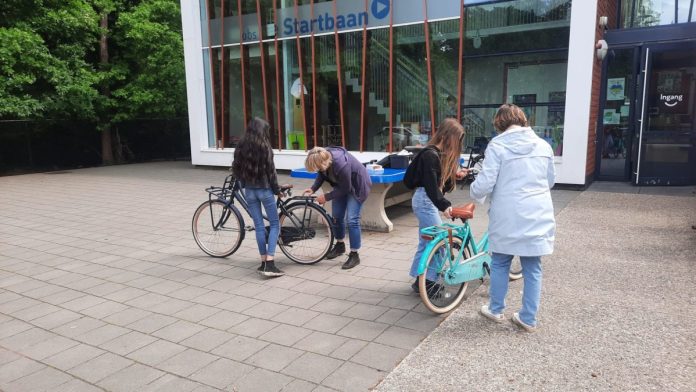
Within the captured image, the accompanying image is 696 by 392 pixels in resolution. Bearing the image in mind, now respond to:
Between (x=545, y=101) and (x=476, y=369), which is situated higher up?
(x=545, y=101)

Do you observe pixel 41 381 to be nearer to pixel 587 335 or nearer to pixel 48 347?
pixel 48 347

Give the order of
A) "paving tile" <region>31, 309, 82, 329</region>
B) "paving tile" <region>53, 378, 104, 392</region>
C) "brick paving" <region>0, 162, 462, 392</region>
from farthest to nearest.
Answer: "paving tile" <region>31, 309, 82, 329</region> < "brick paving" <region>0, 162, 462, 392</region> < "paving tile" <region>53, 378, 104, 392</region>

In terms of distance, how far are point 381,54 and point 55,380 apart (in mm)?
10584

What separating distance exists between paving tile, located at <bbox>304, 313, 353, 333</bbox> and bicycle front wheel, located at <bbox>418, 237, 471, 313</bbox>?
0.65m

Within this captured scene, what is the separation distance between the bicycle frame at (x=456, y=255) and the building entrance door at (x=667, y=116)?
7.64 m

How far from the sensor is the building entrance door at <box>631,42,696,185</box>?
969 centimetres

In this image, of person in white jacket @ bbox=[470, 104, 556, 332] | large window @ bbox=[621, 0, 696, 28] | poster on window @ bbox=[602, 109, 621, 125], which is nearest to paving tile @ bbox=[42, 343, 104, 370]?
person in white jacket @ bbox=[470, 104, 556, 332]

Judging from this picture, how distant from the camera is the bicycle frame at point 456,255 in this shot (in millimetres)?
3871

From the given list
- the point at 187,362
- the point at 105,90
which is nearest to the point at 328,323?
the point at 187,362

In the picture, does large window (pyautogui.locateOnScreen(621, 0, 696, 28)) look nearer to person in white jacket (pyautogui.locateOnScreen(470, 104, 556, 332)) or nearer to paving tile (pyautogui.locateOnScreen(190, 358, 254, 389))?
person in white jacket (pyautogui.locateOnScreen(470, 104, 556, 332))

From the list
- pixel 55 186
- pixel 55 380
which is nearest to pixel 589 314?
pixel 55 380

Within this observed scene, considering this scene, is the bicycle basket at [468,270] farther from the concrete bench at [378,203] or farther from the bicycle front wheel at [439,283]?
the concrete bench at [378,203]

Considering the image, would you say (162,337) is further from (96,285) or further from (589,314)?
(589,314)

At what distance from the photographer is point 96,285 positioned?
504cm
